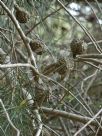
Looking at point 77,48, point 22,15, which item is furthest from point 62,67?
point 22,15

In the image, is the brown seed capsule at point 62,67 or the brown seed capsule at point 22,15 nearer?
the brown seed capsule at point 62,67

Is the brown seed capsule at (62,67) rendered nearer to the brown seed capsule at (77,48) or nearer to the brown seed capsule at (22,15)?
the brown seed capsule at (77,48)

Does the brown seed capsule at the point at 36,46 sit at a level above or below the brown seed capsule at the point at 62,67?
above

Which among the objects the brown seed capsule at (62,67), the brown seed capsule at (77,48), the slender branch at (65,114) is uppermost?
the brown seed capsule at (77,48)

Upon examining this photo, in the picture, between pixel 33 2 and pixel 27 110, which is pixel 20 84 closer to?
pixel 27 110

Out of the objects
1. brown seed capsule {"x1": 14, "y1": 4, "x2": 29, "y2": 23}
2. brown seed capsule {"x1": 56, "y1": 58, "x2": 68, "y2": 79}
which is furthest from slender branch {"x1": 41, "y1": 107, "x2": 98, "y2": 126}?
brown seed capsule {"x1": 14, "y1": 4, "x2": 29, "y2": 23}

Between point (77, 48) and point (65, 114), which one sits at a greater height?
point (77, 48)

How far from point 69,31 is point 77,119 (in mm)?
1302

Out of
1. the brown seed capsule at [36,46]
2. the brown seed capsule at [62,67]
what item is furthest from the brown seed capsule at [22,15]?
the brown seed capsule at [62,67]

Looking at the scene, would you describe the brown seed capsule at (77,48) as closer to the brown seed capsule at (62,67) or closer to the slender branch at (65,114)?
the brown seed capsule at (62,67)

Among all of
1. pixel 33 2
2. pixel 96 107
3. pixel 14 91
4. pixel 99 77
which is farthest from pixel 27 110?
pixel 99 77

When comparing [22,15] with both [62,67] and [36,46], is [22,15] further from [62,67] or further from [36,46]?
[62,67]

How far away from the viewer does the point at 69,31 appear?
8.11ft

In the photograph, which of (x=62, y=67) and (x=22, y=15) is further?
(x=22, y=15)
